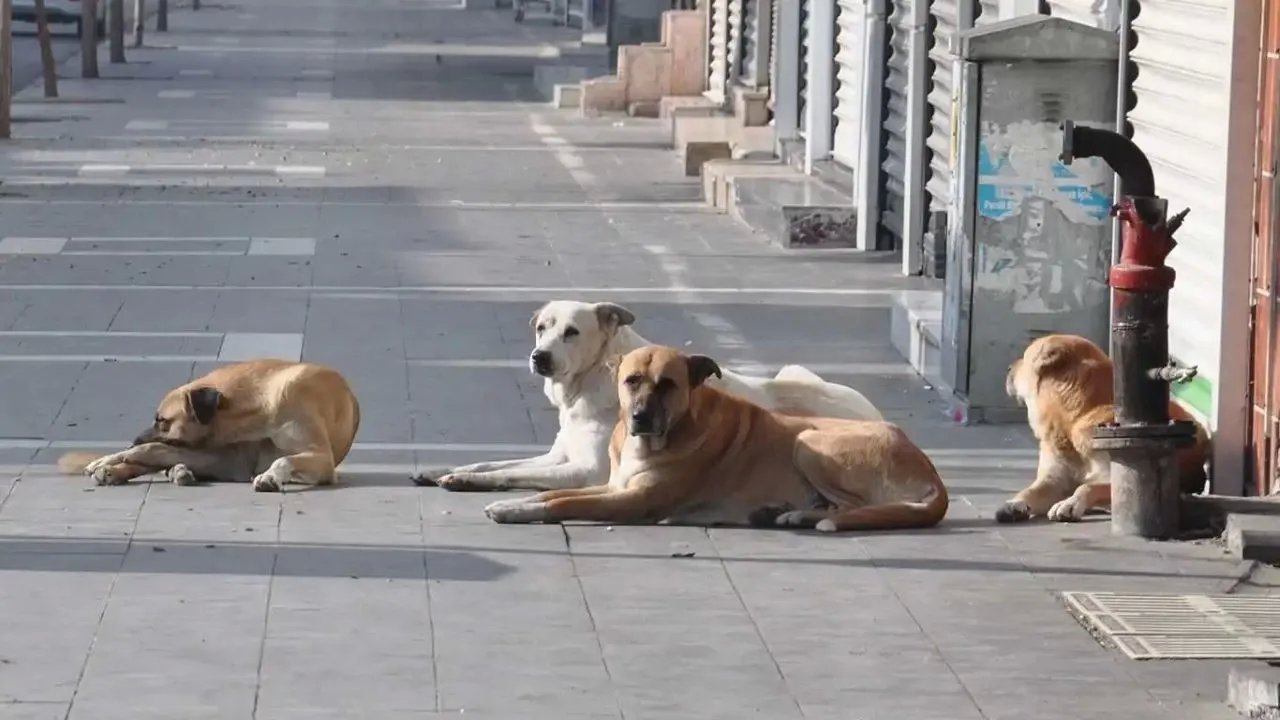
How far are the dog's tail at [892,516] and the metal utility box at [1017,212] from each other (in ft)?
8.35

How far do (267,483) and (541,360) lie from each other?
3.61ft

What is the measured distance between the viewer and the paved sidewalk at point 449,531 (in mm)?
6504

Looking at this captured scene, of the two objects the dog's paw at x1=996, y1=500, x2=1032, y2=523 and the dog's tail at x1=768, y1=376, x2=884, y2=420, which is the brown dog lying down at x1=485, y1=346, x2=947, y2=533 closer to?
the dog's paw at x1=996, y1=500, x2=1032, y2=523

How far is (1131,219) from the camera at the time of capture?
834 centimetres

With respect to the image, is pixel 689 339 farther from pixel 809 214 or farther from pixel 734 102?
pixel 734 102

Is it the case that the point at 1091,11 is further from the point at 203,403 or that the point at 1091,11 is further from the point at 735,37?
the point at 735,37

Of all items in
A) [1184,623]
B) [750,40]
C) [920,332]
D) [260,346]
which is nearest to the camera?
[1184,623]

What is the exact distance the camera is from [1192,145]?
31.6ft

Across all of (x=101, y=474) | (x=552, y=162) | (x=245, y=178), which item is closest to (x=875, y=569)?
(x=101, y=474)

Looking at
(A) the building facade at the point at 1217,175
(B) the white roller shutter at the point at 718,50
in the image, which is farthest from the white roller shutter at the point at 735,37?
(A) the building facade at the point at 1217,175

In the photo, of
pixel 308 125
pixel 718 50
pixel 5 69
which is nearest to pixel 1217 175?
pixel 5 69

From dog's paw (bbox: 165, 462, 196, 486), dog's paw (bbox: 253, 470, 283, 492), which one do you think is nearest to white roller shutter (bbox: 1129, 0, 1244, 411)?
dog's paw (bbox: 253, 470, 283, 492)

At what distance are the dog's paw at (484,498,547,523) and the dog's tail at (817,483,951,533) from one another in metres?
0.97

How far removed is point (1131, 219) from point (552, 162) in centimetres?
1628
